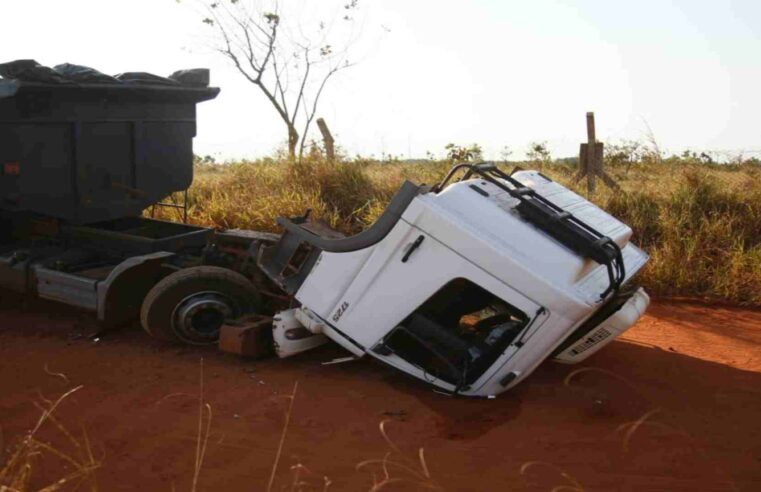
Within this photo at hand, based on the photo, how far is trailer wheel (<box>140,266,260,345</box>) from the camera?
5734 mm

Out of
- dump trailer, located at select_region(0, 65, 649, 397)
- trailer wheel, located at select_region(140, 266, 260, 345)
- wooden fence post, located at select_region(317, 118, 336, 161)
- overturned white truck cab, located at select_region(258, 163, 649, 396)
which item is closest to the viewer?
overturned white truck cab, located at select_region(258, 163, 649, 396)

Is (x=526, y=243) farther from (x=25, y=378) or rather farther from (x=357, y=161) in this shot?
(x=357, y=161)

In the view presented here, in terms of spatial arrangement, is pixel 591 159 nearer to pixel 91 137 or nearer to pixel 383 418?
pixel 91 137

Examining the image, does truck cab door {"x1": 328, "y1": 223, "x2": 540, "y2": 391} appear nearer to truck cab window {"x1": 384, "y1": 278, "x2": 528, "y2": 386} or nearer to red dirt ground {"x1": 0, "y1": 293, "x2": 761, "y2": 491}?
truck cab window {"x1": 384, "y1": 278, "x2": 528, "y2": 386}

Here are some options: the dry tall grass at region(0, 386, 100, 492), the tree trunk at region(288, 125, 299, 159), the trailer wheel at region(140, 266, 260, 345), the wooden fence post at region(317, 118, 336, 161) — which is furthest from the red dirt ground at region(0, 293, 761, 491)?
the tree trunk at region(288, 125, 299, 159)

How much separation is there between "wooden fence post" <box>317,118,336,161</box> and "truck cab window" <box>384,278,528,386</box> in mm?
7369

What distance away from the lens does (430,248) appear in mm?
4598

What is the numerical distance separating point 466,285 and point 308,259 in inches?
42.2

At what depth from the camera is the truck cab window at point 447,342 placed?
471 centimetres

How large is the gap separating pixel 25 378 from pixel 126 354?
75 centimetres

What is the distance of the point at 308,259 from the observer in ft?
17.2

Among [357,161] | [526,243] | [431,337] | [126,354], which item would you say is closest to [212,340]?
[126,354]

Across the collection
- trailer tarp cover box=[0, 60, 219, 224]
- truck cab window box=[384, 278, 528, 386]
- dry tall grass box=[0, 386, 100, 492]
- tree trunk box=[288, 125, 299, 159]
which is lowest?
dry tall grass box=[0, 386, 100, 492]

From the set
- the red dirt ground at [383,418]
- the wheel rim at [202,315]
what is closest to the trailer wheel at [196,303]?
the wheel rim at [202,315]
